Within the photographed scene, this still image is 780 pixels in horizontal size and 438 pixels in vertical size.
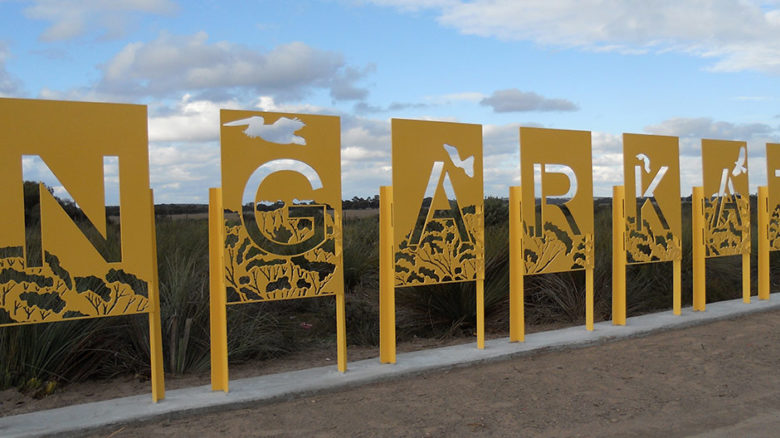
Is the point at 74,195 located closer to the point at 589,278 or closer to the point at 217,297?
the point at 217,297

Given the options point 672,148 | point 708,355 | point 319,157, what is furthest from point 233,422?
point 672,148

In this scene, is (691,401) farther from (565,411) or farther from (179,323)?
(179,323)

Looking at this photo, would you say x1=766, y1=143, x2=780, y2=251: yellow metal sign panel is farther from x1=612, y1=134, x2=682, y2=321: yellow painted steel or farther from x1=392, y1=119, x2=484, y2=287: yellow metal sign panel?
x1=392, y1=119, x2=484, y2=287: yellow metal sign panel

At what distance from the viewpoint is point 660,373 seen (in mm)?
6309

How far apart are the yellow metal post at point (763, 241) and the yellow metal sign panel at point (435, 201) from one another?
593 cm

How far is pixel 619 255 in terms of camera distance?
→ 820 cm

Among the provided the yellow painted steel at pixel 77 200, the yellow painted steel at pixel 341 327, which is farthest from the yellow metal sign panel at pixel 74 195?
the yellow painted steel at pixel 341 327

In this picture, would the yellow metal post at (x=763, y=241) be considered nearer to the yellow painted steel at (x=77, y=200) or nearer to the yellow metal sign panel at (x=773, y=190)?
the yellow metal sign panel at (x=773, y=190)

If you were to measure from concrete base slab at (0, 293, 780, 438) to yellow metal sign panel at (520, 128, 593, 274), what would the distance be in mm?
877

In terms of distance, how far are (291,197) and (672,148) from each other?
5.60 m

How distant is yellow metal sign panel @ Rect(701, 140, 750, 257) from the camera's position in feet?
30.8

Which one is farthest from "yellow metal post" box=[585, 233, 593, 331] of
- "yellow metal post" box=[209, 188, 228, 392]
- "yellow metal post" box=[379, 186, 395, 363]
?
"yellow metal post" box=[209, 188, 228, 392]

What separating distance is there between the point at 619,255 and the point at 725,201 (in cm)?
266

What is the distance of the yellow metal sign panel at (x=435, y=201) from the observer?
20.9ft
